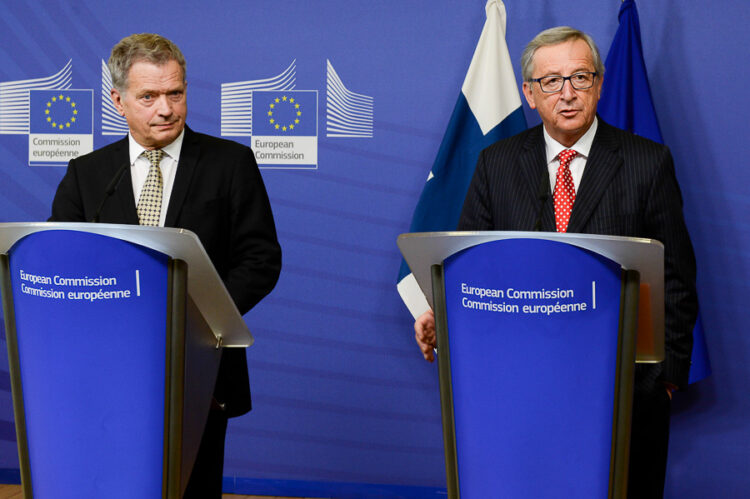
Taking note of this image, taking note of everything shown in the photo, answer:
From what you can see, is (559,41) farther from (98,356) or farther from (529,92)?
(98,356)

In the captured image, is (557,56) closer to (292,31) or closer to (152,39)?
(152,39)

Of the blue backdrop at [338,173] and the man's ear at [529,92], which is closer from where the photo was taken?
the man's ear at [529,92]

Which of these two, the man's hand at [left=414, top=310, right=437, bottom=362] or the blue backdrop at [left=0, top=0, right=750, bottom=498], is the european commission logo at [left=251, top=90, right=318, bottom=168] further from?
the man's hand at [left=414, top=310, right=437, bottom=362]

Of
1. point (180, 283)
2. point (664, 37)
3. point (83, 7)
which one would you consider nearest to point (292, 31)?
point (83, 7)

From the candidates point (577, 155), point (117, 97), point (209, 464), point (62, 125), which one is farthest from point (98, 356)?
point (62, 125)

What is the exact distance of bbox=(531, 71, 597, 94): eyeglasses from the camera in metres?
2.06

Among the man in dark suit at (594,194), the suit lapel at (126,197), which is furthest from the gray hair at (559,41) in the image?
the suit lapel at (126,197)

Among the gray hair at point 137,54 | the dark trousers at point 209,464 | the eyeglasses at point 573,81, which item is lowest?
the dark trousers at point 209,464

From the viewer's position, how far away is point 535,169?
2.04 meters

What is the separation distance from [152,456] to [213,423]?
62cm

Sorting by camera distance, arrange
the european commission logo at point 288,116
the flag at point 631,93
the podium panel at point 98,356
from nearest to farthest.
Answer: the podium panel at point 98,356 → the flag at point 631,93 → the european commission logo at point 288,116

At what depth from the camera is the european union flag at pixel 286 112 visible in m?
3.78

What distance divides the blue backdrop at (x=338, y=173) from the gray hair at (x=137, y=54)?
168 centimetres

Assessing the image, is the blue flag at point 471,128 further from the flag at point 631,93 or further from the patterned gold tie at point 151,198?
the patterned gold tie at point 151,198
